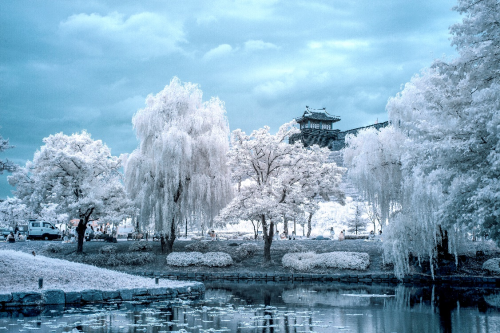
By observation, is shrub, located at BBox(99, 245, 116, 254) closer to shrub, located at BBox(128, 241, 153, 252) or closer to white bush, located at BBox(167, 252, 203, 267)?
shrub, located at BBox(128, 241, 153, 252)

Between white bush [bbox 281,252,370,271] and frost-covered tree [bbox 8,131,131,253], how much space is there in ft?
35.1

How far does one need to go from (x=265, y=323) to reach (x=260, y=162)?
59.6 feet

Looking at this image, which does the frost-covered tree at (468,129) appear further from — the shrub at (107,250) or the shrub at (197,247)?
the shrub at (107,250)

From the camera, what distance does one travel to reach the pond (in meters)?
9.34

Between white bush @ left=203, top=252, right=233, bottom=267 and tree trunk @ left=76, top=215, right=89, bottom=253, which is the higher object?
tree trunk @ left=76, top=215, right=89, bottom=253

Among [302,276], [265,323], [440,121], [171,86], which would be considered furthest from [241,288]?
[171,86]

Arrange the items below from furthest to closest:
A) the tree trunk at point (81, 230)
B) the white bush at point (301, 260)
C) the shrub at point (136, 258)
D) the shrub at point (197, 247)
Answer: the tree trunk at point (81, 230) < the shrub at point (197, 247) < the shrub at point (136, 258) < the white bush at point (301, 260)

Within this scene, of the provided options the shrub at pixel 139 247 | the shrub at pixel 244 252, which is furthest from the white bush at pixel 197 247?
the shrub at pixel 139 247

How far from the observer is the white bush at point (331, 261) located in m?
23.2

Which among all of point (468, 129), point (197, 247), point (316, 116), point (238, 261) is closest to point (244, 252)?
point (238, 261)

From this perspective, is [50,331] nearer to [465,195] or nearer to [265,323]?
[265,323]

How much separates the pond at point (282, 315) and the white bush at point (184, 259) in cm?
912

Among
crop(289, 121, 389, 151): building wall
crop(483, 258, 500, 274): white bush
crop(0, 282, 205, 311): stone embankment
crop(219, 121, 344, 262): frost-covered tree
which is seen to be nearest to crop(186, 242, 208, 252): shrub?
crop(219, 121, 344, 262): frost-covered tree

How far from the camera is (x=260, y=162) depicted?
27719mm
